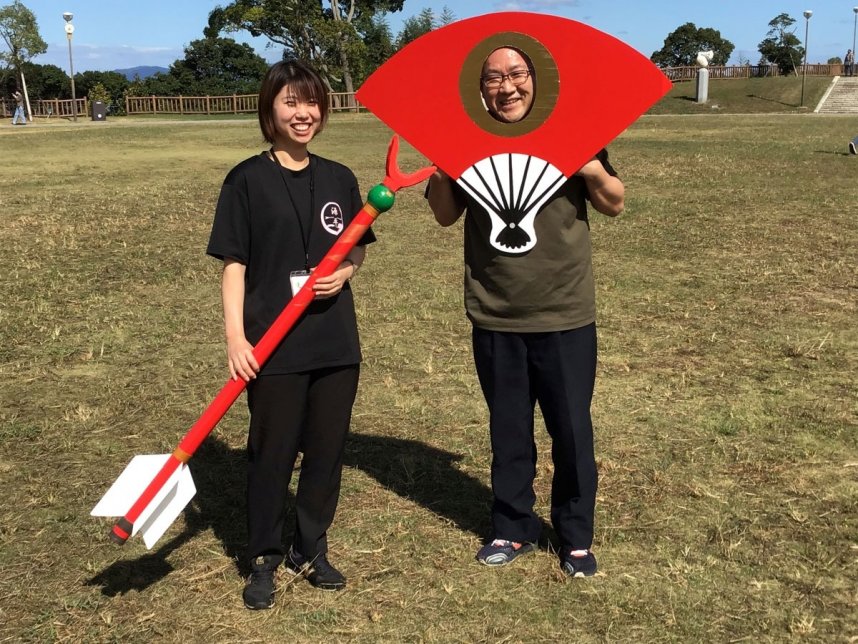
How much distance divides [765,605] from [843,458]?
1.47 metres

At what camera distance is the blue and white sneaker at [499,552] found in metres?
3.29

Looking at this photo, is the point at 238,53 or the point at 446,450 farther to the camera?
the point at 238,53

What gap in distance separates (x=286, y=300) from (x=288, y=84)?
703 millimetres

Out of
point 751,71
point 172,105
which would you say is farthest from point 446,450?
point 751,71

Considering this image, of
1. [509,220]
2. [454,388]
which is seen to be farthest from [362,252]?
[454,388]

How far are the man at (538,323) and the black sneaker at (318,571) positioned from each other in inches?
27.0

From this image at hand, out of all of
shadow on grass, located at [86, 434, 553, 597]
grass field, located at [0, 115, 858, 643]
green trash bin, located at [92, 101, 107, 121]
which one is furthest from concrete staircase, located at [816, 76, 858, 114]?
shadow on grass, located at [86, 434, 553, 597]

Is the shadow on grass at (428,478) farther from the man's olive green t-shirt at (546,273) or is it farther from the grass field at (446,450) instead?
the man's olive green t-shirt at (546,273)

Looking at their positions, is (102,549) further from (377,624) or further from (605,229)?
(605,229)

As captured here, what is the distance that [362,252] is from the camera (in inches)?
A: 119

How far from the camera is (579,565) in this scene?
3.20 metres

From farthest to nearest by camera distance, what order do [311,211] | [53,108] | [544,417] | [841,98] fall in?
[53,108], [841,98], [544,417], [311,211]

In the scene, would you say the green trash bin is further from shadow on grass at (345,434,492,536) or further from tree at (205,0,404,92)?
shadow on grass at (345,434,492,536)

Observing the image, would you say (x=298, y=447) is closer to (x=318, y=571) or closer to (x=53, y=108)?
(x=318, y=571)
